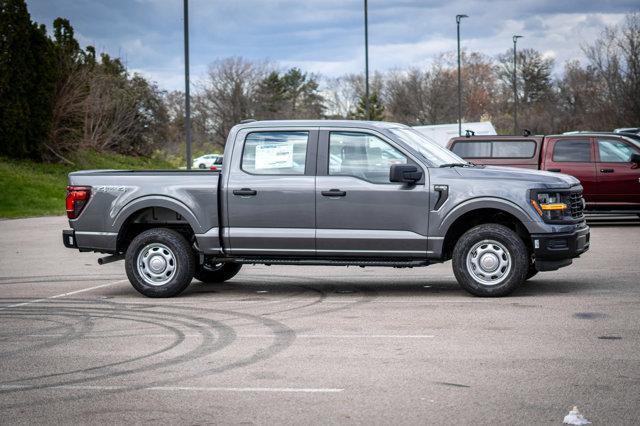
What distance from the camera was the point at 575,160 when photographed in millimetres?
21219

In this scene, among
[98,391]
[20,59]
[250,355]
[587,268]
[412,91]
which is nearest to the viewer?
[98,391]

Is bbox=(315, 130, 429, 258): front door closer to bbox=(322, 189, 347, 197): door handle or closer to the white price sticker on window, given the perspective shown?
bbox=(322, 189, 347, 197): door handle

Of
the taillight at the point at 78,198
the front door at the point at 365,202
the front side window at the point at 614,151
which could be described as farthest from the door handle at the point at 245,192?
the front side window at the point at 614,151

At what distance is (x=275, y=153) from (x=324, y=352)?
3.89 m

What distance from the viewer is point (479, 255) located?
10883mm

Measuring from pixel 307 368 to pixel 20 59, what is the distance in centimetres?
3050

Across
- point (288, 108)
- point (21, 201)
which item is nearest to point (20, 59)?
point (21, 201)

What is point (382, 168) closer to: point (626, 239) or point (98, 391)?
point (98, 391)

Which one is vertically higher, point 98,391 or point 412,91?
A: point 412,91

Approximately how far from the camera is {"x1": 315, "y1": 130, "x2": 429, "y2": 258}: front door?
35.9 ft

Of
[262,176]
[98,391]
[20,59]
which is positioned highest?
[20,59]

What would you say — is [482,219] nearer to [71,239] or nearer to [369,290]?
[369,290]

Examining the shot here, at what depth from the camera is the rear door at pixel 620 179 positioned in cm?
2078

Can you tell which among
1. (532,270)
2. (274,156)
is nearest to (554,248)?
(532,270)
